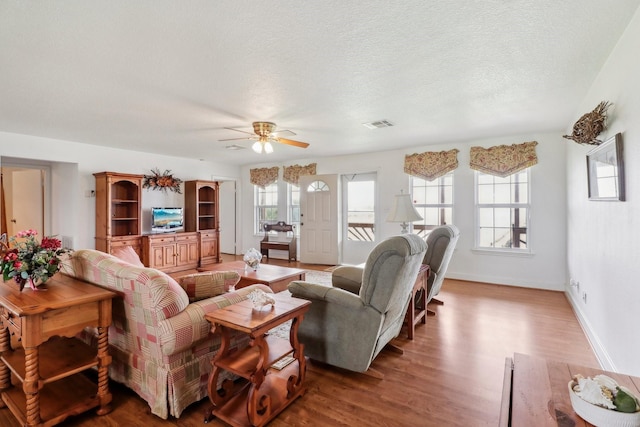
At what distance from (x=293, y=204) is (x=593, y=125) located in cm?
575

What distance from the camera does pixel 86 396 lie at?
202 cm

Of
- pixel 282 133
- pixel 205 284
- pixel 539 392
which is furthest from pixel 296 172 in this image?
pixel 539 392

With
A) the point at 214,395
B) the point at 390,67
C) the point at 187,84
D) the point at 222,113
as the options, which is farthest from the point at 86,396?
the point at 390,67

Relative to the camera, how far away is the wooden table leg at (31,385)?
171cm

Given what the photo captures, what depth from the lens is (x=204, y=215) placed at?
708cm

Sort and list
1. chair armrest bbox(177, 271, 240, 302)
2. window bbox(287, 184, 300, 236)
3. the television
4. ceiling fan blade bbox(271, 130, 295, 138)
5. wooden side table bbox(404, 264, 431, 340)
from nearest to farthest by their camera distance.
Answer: chair armrest bbox(177, 271, 240, 302), wooden side table bbox(404, 264, 431, 340), ceiling fan blade bbox(271, 130, 295, 138), the television, window bbox(287, 184, 300, 236)

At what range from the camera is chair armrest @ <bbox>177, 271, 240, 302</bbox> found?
218 centimetres

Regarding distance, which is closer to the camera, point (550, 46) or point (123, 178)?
point (550, 46)

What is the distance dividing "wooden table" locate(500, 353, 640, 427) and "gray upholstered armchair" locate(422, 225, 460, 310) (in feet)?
7.01

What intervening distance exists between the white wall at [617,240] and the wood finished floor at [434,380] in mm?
355

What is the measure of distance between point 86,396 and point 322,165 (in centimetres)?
563

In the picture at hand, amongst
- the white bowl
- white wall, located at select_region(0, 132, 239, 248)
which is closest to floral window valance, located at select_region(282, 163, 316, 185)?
white wall, located at select_region(0, 132, 239, 248)

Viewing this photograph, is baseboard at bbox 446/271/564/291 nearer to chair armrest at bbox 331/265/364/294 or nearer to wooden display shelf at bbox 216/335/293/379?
chair armrest at bbox 331/265/364/294

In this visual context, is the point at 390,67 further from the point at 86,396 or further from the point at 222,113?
the point at 86,396
